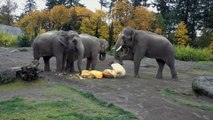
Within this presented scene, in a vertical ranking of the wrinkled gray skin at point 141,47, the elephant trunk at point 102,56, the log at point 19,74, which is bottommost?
the log at point 19,74

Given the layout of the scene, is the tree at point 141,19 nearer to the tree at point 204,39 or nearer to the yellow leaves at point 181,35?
the yellow leaves at point 181,35

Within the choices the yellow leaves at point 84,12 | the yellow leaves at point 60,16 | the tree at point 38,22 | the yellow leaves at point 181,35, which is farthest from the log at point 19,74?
the tree at point 38,22

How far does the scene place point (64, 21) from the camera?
4828cm

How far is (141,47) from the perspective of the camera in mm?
16562

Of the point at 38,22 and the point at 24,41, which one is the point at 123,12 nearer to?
the point at 24,41

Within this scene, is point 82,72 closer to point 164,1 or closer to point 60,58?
point 60,58

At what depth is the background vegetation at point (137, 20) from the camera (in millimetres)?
42219

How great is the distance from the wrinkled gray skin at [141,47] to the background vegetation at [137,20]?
70.9ft

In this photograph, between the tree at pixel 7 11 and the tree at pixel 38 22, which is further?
the tree at pixel 7 11

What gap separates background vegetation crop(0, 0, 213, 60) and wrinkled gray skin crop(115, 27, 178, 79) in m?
21.6

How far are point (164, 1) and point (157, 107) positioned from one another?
43767 millimetres

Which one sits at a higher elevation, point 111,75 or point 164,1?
point 164,1

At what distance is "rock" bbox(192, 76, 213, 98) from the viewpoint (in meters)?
12.6

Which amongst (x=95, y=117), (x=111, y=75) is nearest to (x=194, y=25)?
(x=111, y=75)
